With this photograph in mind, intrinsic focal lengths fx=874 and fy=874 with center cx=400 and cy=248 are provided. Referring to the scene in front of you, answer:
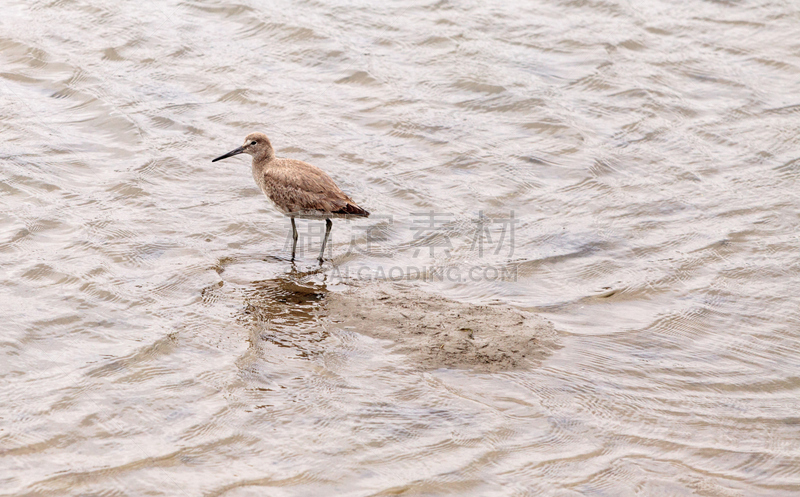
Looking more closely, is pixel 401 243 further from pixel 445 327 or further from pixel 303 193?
pixel 445 327

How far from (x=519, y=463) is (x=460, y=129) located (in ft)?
18.6

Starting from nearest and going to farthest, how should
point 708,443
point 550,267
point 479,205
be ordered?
point 708,443 < point 550,267 < point 479,205

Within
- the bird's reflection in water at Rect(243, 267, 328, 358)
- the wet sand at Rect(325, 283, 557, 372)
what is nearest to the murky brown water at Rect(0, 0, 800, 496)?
the bird's reflection in water at Rect(243, 267, 328, 358)

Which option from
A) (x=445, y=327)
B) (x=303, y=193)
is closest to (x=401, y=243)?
(x=303, y=193)

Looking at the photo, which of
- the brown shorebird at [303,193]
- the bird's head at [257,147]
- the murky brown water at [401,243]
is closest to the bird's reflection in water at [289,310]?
the murky brown water at [401,243]

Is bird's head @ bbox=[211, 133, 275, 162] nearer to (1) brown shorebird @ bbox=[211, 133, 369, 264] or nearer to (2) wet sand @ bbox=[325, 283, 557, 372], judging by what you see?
(1) brown shorebird @ bbox=[211, 133, 369, 264]

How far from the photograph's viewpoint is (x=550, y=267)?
7801 mm

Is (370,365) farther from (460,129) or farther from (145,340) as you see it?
(460,129)

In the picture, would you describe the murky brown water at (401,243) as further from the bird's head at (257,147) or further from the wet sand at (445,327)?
the bird's head at (257,147)

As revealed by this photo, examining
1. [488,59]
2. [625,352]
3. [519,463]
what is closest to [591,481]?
[519,463]

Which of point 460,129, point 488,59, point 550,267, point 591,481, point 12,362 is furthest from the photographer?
point 488,59

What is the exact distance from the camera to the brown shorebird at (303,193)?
7.85 m

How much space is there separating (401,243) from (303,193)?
1.05 metres

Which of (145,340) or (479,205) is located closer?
(145,340)
